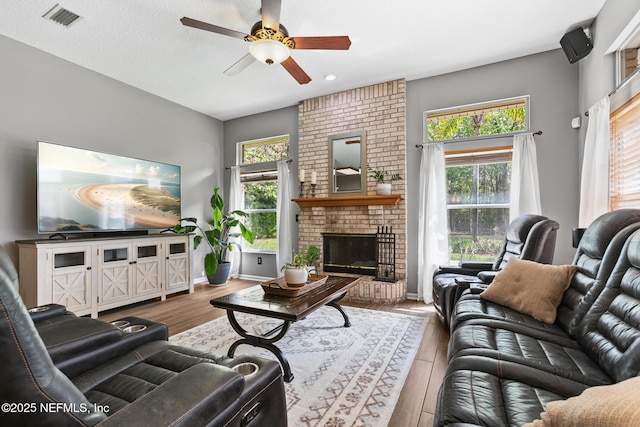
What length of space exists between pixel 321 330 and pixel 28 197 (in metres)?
3.53

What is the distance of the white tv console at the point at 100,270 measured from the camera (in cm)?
293

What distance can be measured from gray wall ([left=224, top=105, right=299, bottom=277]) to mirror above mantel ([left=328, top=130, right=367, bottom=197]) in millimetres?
746

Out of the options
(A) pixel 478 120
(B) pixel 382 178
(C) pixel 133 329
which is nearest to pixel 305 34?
(B) pixel 382 178

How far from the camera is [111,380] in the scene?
1269 mm

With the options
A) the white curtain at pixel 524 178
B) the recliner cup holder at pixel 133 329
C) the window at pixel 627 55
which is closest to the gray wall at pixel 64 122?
the recliner cup holder at pixel 133 329

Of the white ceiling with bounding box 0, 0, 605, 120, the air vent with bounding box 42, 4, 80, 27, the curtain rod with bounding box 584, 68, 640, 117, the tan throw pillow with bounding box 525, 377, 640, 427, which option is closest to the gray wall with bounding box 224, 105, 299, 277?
the white ceiling with bounding box 0, 0, 605, 120

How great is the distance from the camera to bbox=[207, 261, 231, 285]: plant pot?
494cm

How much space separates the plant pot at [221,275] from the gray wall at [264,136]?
0.48 m

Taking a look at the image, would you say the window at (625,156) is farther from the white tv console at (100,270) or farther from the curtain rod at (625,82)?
the white tv console at (100,270)

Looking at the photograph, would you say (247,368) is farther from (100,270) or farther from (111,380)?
(100,270)

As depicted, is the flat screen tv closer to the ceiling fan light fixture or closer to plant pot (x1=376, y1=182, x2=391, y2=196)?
the ceiling fan light fixture

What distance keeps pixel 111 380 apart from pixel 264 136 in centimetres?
452

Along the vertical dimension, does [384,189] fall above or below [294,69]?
below

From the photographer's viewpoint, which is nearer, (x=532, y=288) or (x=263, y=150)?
(x=532, y=288)
